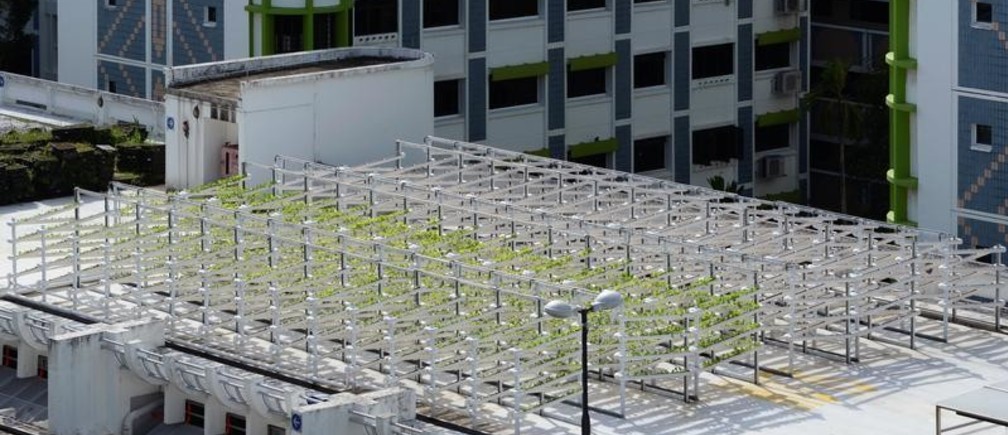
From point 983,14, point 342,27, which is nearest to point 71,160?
point 342,27

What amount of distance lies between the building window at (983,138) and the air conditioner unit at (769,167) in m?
28.1

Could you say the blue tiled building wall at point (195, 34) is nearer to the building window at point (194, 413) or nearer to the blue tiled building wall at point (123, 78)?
the blue tiled building wall at point (123, 78)

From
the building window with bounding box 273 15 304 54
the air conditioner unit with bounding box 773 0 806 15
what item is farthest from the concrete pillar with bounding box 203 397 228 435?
the air conditioner unit with bounding box 773 0 806 15

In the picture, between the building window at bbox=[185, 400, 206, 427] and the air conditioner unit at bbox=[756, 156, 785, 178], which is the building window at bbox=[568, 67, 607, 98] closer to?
the air conditioner unit at bbox=[756, 156, 785, 178]

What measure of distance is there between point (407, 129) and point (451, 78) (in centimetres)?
1014

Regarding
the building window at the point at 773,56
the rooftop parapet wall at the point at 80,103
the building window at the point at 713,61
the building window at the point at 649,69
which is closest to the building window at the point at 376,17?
the rooftop parapet wall at the point at 80,103

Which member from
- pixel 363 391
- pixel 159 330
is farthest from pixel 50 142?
pixel 363 391

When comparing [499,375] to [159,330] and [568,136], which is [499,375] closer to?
[159,330]

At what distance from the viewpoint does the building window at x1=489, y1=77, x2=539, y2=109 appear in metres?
103

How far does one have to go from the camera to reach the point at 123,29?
105938 mm

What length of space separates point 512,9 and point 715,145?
11361mm

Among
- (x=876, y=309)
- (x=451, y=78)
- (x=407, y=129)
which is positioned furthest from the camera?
(x=451, y=78)

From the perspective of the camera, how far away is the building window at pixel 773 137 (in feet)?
368

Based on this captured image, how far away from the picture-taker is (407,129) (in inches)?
3585
